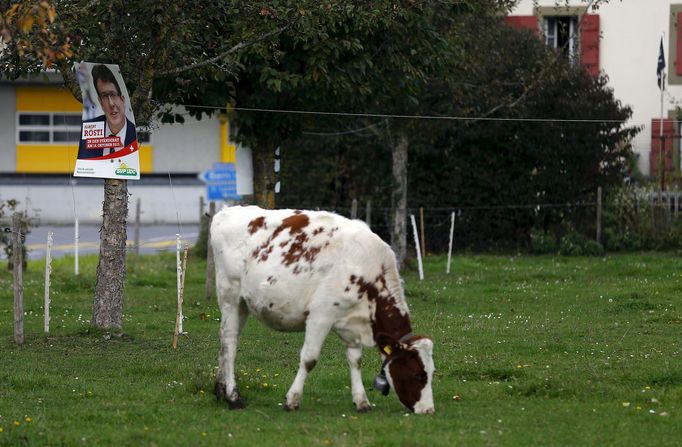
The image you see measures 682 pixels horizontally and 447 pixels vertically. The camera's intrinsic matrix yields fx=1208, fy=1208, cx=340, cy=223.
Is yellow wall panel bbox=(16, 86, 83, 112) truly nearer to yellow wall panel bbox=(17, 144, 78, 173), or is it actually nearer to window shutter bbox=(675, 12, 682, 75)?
yellow wall panel bbox=(17, 144, 78, 173)

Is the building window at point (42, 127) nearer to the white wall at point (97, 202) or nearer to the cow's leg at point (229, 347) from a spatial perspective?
the white wall at point (97, 202)

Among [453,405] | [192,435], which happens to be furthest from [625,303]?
[192,435]

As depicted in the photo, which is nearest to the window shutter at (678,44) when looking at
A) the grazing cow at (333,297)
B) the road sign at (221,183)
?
the road sign at (221,183)

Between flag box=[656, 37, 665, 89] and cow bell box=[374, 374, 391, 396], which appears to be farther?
flag box=[656, 37, 665, 89]

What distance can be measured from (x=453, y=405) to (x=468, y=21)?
1573 cm

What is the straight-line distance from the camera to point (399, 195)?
26.1 m

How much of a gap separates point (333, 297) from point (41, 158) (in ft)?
151

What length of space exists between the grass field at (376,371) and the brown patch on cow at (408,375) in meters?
0.19

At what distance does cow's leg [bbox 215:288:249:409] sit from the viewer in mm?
11172

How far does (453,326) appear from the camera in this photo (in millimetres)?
17203

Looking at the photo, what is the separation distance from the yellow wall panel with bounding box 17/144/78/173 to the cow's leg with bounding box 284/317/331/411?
4526 cm

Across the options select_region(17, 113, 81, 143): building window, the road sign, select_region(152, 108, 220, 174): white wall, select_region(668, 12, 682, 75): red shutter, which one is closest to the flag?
select_region(668, 12, 682, 75): red shutter

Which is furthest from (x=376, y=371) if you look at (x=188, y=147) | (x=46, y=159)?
(x=46, y=159)

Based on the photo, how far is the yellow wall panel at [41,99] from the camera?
2109 inches
